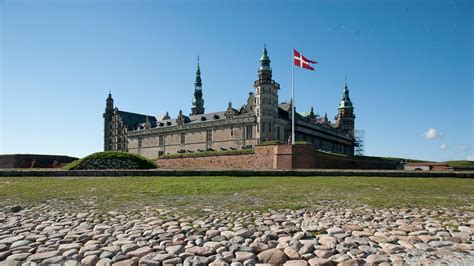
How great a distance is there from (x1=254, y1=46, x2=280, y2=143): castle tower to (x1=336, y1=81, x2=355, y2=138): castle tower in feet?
117

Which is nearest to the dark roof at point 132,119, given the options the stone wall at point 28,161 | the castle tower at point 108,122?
the castle tower at point 108,122

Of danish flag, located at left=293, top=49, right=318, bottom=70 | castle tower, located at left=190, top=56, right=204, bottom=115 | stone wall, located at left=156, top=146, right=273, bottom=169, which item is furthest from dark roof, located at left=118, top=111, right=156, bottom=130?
danish flag, located at left=293, top=49, right=318, bottom=70

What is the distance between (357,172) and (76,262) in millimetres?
19318

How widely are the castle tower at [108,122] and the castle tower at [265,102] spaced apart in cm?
4896

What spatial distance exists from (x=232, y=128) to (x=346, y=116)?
41.1 meters

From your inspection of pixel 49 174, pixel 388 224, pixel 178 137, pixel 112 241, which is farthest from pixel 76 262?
pixel 178 137

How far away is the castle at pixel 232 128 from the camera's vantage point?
56.5 metres

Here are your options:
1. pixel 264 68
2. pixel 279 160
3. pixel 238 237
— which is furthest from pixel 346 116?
pixel 238 237

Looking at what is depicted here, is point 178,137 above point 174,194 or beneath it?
above

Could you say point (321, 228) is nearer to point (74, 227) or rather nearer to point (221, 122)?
point (74, 227)

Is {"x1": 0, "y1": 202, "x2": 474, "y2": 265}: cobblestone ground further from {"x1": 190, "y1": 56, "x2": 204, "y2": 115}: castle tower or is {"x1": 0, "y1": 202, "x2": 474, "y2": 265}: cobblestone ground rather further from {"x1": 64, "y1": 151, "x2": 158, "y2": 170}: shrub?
{"x1": 190, "y1": 56, "x2": 204, "y2": 115}: castle tower

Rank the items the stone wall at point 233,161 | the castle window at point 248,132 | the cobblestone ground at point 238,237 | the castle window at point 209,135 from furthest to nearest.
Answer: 1. the castle window at point 209,135
2. the castle window at point 248,132
3. the stone wall at point 233,161
4. the cobblestone ground at point 238,237

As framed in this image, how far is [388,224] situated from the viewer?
6.10 m

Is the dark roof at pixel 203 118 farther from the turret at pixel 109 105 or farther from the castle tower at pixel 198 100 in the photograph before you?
the turret at pixel 109 105
